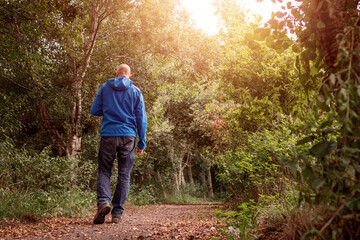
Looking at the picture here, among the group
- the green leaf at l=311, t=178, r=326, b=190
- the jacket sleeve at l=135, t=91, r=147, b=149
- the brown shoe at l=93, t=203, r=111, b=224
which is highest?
the jacket sleeve at l=135, t=91, r=147, b=149

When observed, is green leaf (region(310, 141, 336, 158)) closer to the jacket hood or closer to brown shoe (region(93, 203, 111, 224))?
brown shoe (region(93, 203, 111, 224))

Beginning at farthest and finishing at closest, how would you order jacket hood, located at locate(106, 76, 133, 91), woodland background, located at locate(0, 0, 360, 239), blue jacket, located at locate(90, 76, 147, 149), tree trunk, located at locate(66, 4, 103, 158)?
tree trunk, located at locate(66, 4, 103, 158) < jacket hood, located at locate(106, 76, 133, 91) < blue jacket, located at locate(90, 76, 147, 149) < woodland background, located at locate(0, 0, 360, 239)

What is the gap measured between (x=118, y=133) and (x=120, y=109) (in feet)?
1.29

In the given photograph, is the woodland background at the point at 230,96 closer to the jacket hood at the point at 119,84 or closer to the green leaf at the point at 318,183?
the green leaf at the point at 318,183

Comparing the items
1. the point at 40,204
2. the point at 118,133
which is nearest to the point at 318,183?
the point at 118,133

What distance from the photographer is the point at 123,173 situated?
4328 millimetres

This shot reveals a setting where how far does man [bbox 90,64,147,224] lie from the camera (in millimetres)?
4215

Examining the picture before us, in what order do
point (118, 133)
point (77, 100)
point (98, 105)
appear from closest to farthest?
1. point (118, 133)
2. point (98, 105)
3. point (77, 100)

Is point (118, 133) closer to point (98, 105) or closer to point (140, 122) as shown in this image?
point (140, 122)

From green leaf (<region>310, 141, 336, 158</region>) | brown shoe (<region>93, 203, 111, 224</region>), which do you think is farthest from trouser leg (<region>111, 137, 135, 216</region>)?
green leaf (<region>310, 141, 336, 158</region>)

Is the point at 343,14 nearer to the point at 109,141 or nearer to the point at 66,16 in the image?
the point at 109,141

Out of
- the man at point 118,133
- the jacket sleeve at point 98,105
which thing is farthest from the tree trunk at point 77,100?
the man at point 118,133

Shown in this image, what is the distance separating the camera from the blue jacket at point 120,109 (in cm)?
428

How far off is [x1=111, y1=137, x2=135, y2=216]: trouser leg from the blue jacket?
137 millimetres
